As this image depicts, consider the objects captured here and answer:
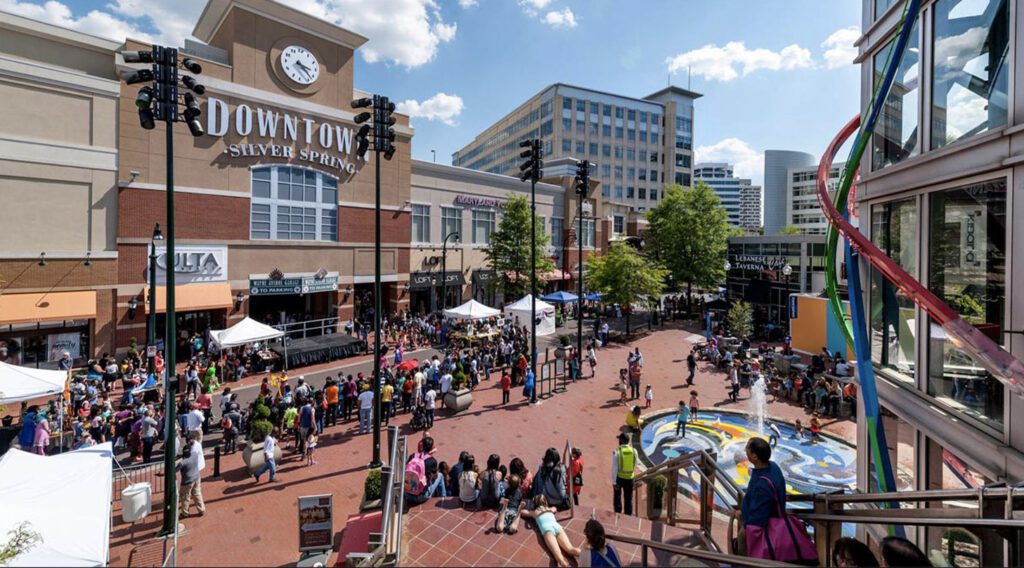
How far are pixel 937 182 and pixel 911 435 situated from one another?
417 centimetres

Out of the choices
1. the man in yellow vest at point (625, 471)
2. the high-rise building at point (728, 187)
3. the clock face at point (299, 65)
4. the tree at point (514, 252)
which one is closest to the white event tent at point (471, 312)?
the tree at point (514, 252)

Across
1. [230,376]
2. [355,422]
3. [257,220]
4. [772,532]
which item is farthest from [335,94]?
[772,532]

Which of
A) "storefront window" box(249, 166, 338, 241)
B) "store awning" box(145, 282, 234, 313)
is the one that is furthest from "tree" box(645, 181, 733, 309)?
"store awning" box(145, 282, 234, 313)

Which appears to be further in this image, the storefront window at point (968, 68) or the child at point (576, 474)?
the child at point (576, 474)

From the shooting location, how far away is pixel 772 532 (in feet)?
14.9

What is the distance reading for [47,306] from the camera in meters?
20.7

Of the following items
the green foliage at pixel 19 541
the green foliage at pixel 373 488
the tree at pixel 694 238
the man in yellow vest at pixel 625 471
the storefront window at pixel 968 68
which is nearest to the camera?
the green foliage at pixel 19 541

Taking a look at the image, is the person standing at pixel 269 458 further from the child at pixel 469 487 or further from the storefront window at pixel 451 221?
the storefront window at pixel 451 221

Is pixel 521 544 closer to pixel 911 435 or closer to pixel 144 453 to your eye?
pixel 911 435

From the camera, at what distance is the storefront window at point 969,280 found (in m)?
6.23

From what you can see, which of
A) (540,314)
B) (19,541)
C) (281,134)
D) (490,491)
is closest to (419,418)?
(490,491)

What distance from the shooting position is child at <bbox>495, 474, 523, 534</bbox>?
22.5 feet

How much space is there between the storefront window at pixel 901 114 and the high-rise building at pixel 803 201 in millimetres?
120678

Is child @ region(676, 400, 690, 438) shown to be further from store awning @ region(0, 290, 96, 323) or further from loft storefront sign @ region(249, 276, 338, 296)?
store awning @ region(0, 290, 96, 323)
